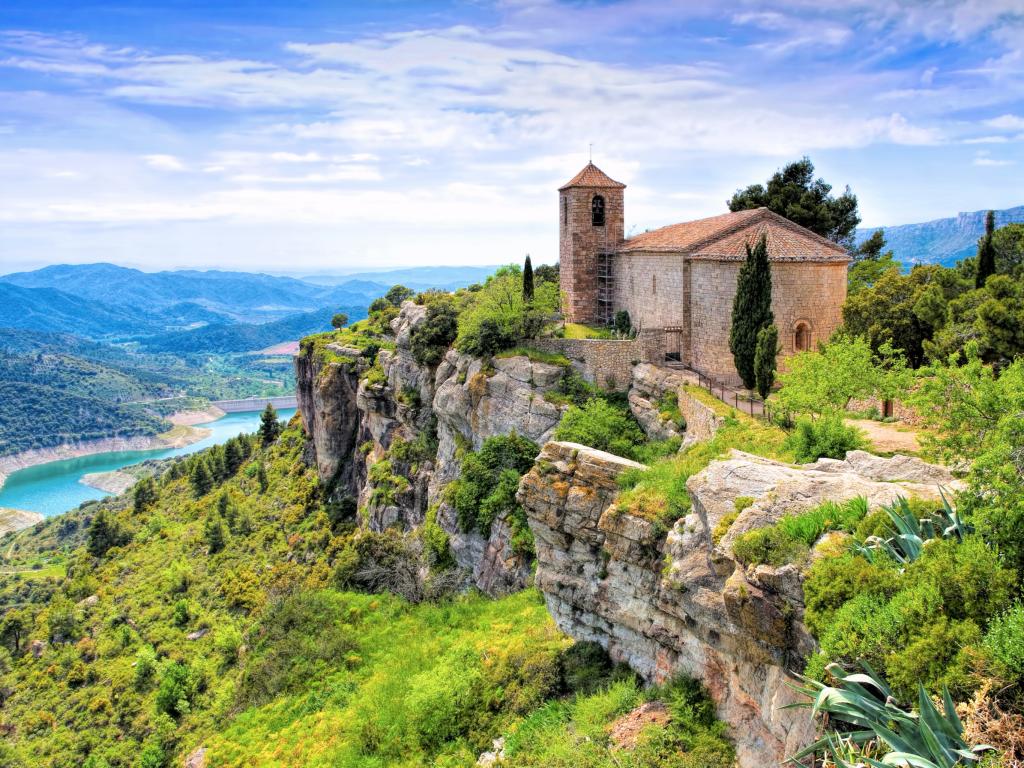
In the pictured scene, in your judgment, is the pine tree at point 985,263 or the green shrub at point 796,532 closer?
the green shrub at point 796,532

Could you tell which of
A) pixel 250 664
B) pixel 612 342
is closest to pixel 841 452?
pixel 612 342

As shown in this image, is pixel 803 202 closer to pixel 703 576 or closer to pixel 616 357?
pixel 616 357

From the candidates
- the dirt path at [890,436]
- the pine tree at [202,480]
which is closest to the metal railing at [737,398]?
the dirt path at [890,436]

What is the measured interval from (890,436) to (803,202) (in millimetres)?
35479

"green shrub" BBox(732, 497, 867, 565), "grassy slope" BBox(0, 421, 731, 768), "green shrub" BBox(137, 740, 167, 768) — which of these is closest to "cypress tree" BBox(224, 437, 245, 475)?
"grassy slope" BBox(0, 421, 731, 768)

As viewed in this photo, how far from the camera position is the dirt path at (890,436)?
18.4 m

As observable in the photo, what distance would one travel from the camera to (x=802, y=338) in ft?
106

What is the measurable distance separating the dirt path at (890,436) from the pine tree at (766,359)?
4.82m

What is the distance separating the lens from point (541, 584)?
76.4 ft

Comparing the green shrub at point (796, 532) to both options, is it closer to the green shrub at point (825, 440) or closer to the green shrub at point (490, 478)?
the green shrub at point (825, 440)

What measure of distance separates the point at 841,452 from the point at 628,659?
837cm

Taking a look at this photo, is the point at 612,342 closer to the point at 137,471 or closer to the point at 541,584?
the point at 541,584

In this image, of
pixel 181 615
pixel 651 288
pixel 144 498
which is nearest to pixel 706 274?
pixel 651 288

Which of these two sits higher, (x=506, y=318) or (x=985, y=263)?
(x=985, y=263)
